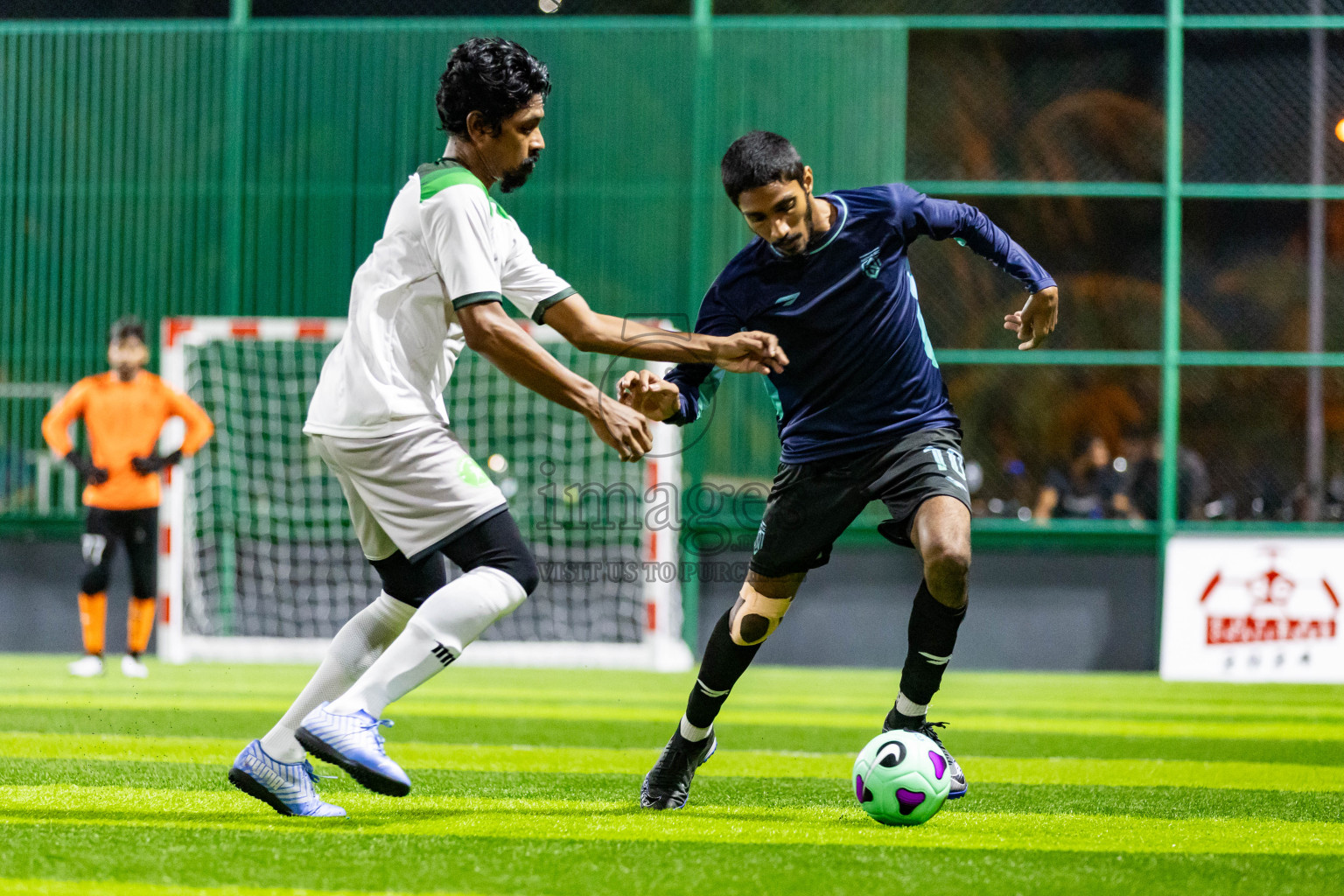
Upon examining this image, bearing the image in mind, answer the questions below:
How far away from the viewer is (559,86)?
12961mm

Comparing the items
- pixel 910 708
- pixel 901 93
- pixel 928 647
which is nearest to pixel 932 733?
pixel 910 708

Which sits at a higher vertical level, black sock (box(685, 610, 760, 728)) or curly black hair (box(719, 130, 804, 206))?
curly black hair (box(719, 130, 804, 206))

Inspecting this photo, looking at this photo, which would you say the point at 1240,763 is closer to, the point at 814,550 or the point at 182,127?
the point at 814,550

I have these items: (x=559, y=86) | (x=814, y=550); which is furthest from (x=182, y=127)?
(x=814, y=550)

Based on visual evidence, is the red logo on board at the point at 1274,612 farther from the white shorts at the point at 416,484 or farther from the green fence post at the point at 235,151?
the white shorts at the point at 416,484

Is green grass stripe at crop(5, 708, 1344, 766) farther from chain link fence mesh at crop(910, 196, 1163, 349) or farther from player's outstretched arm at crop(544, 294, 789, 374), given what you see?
chain link fence mesh at crop(910, 196, 1163, 349)

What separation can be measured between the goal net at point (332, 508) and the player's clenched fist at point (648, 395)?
25.1 feet

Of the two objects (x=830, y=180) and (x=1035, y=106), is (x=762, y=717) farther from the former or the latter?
(x=1035, y=106)

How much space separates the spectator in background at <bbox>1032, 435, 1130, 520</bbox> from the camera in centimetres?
1264

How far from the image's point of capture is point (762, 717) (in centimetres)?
823

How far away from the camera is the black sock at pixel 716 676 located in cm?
464

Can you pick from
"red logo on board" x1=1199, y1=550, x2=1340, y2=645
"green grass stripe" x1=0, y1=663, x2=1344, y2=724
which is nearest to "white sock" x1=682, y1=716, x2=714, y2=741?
"green grass stripe" x1=0, y1=663, x2=1344, y2=724

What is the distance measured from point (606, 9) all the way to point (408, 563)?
33.7 ft

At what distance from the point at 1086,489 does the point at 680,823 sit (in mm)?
9187
